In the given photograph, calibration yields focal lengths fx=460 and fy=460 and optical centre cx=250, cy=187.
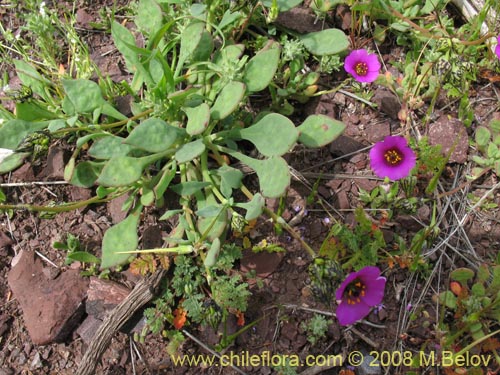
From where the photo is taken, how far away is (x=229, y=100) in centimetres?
196

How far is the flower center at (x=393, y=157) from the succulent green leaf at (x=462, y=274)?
0.57 m

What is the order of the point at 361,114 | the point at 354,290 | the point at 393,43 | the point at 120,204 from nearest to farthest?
1. the point at 354,290
2. the point at 120,204
3. the point at 361,114
4. the point at 393,43

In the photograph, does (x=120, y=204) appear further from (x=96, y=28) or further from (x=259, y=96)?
(x=96, y=28)

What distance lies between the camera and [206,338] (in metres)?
2.13

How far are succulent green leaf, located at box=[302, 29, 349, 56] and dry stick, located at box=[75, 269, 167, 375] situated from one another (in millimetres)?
1398

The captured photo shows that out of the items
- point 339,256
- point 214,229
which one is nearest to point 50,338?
point 214,229

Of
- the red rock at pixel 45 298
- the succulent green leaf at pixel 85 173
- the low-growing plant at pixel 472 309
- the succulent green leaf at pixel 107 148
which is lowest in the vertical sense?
the red rock at pixel 45 298

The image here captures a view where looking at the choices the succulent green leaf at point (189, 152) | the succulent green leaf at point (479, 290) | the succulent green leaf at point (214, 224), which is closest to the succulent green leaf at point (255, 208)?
the succulent green leaf at point (214, 224)

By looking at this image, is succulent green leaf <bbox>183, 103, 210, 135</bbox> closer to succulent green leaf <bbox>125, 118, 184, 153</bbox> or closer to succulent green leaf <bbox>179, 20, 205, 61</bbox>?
succulent green leaf <bbox>125, 118, 184, 153</bbox>

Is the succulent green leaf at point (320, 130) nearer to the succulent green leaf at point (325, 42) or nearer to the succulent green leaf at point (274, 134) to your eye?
the succulent green leaf at point (274, 134)

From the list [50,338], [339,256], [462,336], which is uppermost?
[339,256]

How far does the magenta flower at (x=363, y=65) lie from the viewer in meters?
2.46

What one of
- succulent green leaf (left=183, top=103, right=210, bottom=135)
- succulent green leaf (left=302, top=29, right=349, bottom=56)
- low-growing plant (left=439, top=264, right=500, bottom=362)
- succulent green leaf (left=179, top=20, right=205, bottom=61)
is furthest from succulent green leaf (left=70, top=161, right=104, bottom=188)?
low-growing plant (left=439, top=264, right=500, bottom=362)

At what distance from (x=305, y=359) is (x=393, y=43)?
188 cm
